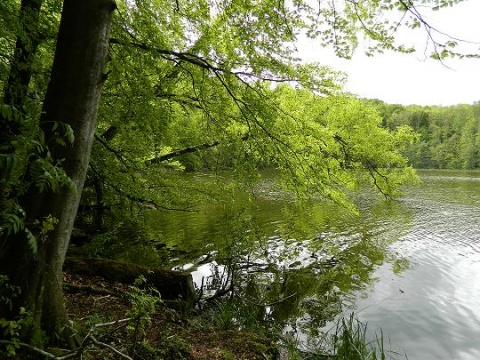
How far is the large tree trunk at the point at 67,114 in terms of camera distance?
9.42 ft

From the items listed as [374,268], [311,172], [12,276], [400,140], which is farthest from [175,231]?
[400,140]

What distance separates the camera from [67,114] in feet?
9.46

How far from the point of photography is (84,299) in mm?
5387

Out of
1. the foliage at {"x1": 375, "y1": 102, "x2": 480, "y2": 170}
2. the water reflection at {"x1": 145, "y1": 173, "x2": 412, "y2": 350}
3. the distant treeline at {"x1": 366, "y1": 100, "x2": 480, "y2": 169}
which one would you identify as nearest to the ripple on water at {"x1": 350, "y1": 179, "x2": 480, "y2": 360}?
the water reflection at {"x1": 145, "y1": 173, "x2": 412, "y2": 350}

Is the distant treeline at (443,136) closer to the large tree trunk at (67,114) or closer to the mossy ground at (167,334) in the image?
the mossy ground at (167,334)

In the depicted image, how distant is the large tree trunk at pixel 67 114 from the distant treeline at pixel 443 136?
78.1 meters

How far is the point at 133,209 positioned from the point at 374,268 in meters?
8.37

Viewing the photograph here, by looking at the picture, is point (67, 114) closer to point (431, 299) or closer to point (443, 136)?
point (431, 299)

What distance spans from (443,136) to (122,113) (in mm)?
112060

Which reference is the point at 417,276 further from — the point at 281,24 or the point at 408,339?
the point at 281,24

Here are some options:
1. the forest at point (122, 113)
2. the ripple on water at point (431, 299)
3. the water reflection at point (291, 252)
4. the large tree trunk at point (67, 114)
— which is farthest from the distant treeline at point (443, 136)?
the large tree trunk at point (67, 114)

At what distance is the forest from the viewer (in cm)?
286

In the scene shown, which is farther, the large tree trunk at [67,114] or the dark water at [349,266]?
the dark water at [349,266]

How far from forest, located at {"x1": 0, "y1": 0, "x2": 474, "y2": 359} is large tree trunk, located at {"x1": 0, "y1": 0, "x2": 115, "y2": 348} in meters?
0.01
